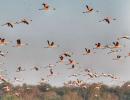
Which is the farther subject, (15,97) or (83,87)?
(83,87)

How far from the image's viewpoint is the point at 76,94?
164m

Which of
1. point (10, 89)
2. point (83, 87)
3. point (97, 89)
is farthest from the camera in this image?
point (83, 87)

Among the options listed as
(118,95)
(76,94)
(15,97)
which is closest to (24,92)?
(15,97)

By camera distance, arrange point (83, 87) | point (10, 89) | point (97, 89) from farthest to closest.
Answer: point (83, 87) → point (97, 89) → point (10, 89)

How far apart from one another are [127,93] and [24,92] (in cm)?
3217

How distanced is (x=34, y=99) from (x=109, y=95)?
2152 cm

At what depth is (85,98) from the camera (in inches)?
6521

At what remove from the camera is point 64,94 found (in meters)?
164

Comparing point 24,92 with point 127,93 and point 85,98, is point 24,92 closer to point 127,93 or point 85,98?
point 85,98

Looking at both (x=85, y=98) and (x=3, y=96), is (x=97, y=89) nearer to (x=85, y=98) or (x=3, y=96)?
(x=85, y=98)

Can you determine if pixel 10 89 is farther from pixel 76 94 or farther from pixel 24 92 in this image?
pixel 76 94

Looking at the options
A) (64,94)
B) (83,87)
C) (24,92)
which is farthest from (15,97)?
(83,87)

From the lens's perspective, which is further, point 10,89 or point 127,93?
point 127,93

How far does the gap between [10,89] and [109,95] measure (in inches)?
1122
